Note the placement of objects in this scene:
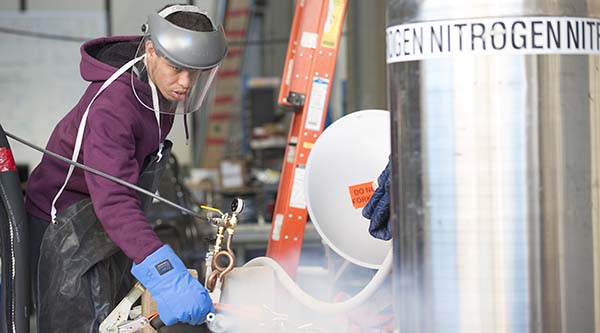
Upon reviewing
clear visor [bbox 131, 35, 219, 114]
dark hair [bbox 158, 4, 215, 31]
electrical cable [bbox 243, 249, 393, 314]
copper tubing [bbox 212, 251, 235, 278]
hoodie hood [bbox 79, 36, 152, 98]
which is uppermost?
dark hair [bbox 158, 4, 215, 31]

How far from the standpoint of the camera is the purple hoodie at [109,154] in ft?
9.51

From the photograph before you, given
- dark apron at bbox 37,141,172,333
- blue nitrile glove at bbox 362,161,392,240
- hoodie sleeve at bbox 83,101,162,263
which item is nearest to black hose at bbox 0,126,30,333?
dark apron at bbox 37,141,172,333

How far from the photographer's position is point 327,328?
9.62ft

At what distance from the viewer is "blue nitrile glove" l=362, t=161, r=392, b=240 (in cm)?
301

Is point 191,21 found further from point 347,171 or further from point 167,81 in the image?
point 347,171

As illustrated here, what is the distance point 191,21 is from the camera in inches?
120

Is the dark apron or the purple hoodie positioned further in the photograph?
the dark apron

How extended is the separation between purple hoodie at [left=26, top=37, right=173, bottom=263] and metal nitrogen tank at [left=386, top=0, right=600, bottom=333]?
130 cm

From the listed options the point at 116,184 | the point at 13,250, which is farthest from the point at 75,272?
the point at 116,184

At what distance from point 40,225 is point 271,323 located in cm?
99

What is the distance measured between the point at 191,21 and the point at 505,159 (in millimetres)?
1546

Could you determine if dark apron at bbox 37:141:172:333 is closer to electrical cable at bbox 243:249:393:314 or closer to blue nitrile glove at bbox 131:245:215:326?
Answer: blue nitrile glove at bbox 131:245:215:326

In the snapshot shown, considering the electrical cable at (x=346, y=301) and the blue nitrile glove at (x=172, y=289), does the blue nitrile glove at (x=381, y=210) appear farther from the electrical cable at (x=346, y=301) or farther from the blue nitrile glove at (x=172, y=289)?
the blue nitrile glove at (x=172, y=289)

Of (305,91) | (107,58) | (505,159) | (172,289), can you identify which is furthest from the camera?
(305,91)
